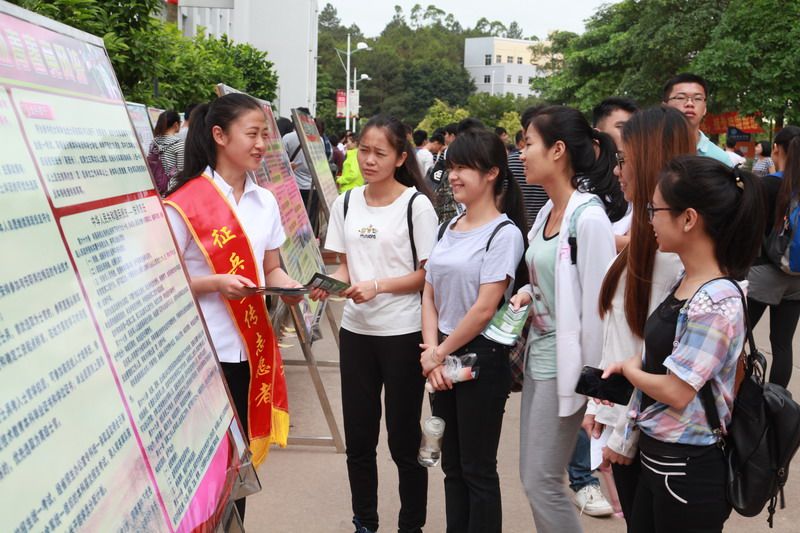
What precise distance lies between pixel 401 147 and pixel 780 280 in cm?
272

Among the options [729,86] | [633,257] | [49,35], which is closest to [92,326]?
[49,35]

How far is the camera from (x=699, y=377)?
2162 millimetres

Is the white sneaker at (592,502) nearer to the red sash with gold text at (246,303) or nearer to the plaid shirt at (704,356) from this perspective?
the red sash with gold text at (246,303)

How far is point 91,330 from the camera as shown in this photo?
1.39 m

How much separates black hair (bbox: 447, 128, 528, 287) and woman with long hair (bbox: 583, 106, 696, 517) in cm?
61

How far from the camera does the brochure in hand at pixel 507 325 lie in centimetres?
290

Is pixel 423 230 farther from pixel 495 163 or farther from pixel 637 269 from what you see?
pixel 637 269

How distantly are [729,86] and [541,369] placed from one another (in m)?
19.0

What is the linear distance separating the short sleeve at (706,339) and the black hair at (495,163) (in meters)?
1.03

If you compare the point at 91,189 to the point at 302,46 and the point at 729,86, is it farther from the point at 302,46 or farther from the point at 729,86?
the point at 302,46

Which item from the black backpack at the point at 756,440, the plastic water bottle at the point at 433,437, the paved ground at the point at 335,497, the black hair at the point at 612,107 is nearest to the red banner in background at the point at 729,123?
the black hair at the point at 612,107

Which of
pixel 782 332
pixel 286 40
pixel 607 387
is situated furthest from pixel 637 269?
pixel 286 40

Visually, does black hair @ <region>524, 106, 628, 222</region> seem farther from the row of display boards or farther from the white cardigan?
the row of display boards

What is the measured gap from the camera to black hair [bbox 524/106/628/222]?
2.91 m
